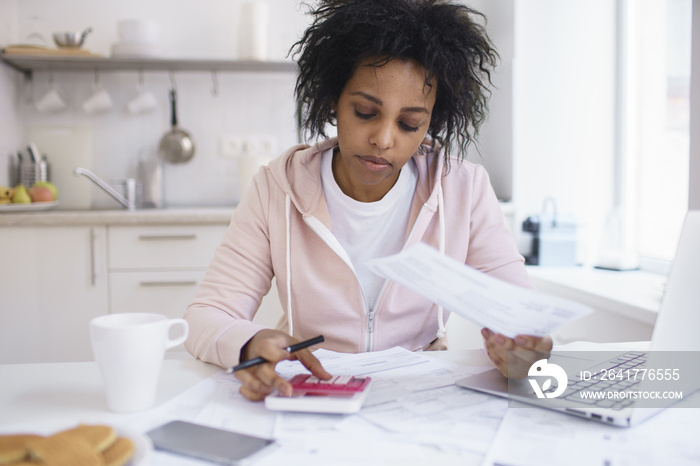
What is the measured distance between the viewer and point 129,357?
2.07 feet

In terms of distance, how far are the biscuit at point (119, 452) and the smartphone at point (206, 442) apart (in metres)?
0.09

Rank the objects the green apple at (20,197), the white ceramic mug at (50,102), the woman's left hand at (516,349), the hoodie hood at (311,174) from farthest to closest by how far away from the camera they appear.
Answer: the white ceramic mug at (50,102) < the green apple at (20,197) < the hoodie hood at (311,174) < the woman's left hand at (516,349)

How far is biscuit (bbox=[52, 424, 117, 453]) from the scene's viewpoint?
0.46 meters

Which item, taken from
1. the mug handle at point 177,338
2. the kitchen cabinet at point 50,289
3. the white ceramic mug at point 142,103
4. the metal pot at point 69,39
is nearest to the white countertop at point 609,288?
the mug handle at point 177,338

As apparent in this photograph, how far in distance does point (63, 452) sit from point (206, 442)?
157 mm

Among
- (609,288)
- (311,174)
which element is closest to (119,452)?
(311,174)

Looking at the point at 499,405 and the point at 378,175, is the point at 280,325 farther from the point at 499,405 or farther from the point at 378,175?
the point at 499,405

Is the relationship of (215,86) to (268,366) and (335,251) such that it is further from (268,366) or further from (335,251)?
(268,366)

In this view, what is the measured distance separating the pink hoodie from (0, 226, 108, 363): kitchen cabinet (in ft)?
4.50

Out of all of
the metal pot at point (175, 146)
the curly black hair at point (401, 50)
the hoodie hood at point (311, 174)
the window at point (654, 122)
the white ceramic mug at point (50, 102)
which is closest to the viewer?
the curly black hair at point (401, 50)

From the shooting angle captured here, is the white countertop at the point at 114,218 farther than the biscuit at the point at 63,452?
Yes

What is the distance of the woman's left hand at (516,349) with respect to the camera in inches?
30.1

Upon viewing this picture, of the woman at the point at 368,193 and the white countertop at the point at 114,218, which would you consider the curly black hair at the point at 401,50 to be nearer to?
the woman at the point at 368,193

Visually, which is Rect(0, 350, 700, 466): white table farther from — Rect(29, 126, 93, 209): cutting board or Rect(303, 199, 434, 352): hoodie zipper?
Rect(29, 126, 93, 209): cutting board
